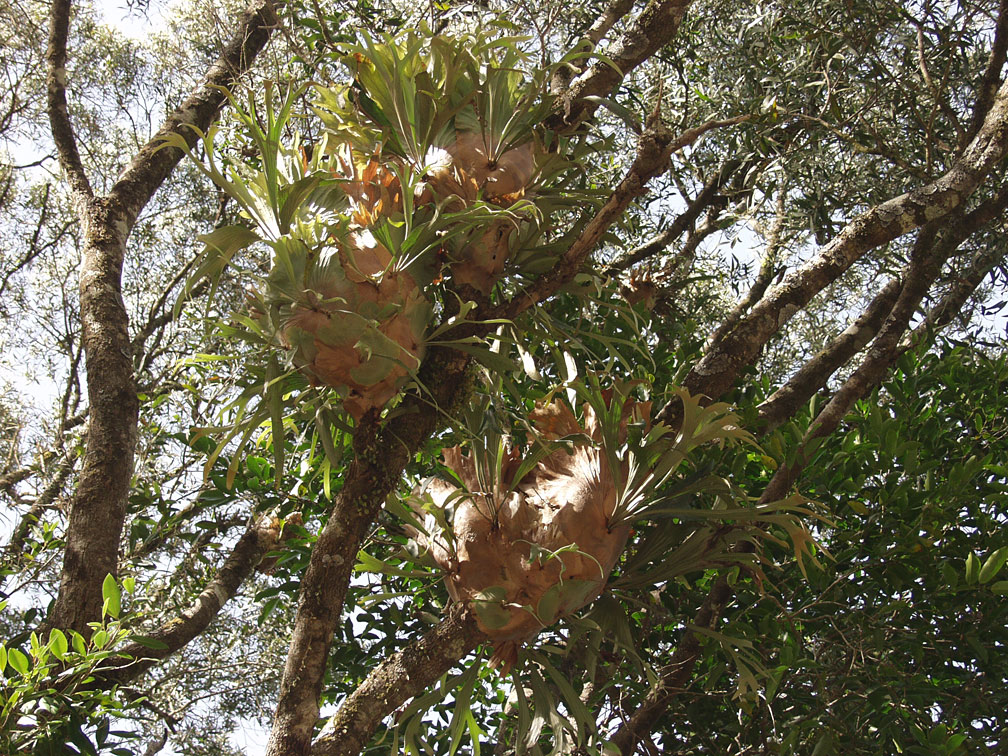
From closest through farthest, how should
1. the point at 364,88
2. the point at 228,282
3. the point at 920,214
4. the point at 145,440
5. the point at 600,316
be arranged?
1. the point at 364,88
2. the point at 920,214
3. the point at 600,316
4. the point at 145,440
5. the point at 228,282

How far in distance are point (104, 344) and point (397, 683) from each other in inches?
64.0

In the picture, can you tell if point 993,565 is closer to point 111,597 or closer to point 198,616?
point 111,597

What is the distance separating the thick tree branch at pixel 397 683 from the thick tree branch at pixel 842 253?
78cm

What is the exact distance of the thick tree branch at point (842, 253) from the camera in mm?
2029

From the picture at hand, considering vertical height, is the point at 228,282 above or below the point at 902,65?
above

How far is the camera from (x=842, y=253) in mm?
2055

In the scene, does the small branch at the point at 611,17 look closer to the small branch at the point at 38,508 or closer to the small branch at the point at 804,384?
the small branch at the point at 804,384

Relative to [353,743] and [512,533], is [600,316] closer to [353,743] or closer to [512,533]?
[512,533]

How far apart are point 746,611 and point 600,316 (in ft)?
→ 3.35

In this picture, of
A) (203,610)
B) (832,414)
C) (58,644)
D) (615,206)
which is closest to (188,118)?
(203,610)

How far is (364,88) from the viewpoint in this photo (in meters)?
1.89

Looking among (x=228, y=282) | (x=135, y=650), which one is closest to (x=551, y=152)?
(x=135, y=650)

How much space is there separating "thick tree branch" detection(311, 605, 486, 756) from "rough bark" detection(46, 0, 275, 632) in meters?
1.04

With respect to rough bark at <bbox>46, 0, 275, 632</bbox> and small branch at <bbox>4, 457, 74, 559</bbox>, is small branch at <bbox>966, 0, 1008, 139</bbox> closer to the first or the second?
rough bark at <bbox>46, 0, 275, 632</bbox>
